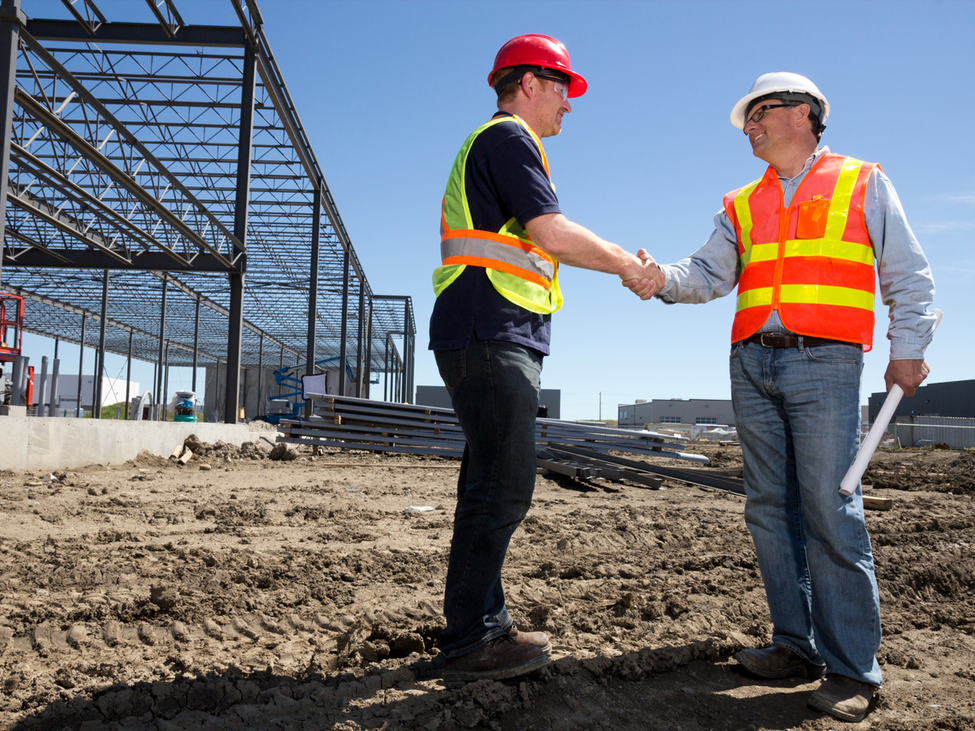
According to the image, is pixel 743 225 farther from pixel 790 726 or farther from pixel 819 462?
pixel 790 726

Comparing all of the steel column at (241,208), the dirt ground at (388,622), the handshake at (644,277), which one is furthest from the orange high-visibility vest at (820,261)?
the steel column at (241,208)

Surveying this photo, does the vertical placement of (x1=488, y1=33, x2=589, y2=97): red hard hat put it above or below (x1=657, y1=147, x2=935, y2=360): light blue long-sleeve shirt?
above

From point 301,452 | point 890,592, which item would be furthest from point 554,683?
point 301,452

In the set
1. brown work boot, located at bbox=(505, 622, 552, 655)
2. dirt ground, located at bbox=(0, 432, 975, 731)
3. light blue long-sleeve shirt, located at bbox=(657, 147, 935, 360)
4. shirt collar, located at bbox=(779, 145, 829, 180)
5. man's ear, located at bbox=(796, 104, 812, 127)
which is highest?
man's ear, located at bbox=(796, 104, 812, 127)

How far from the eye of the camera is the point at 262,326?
4134 cm

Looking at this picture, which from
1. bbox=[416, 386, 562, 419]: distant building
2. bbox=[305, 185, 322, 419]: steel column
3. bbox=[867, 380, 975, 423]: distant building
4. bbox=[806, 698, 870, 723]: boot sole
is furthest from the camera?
Result: bbox=[416, 386, 562, 419]: distant building

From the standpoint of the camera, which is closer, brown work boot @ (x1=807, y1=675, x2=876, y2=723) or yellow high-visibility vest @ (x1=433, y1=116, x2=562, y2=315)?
brown work boot @ (x1=807, y1=675, x2=876, y2=723)

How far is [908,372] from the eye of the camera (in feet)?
7.68

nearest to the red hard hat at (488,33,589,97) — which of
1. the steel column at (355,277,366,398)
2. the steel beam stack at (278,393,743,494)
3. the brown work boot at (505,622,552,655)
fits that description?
the brown work boot at (505,622,552,655)

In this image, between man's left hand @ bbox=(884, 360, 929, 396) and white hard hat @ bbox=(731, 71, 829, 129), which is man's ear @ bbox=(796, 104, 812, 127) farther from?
man's left hand @ bbox=(884, 360, 929, 396)

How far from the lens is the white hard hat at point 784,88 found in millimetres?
2584

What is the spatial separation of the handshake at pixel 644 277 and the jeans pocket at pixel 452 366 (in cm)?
73

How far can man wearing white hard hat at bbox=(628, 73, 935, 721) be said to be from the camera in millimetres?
2312

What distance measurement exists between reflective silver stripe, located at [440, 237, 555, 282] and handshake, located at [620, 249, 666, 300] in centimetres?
38
